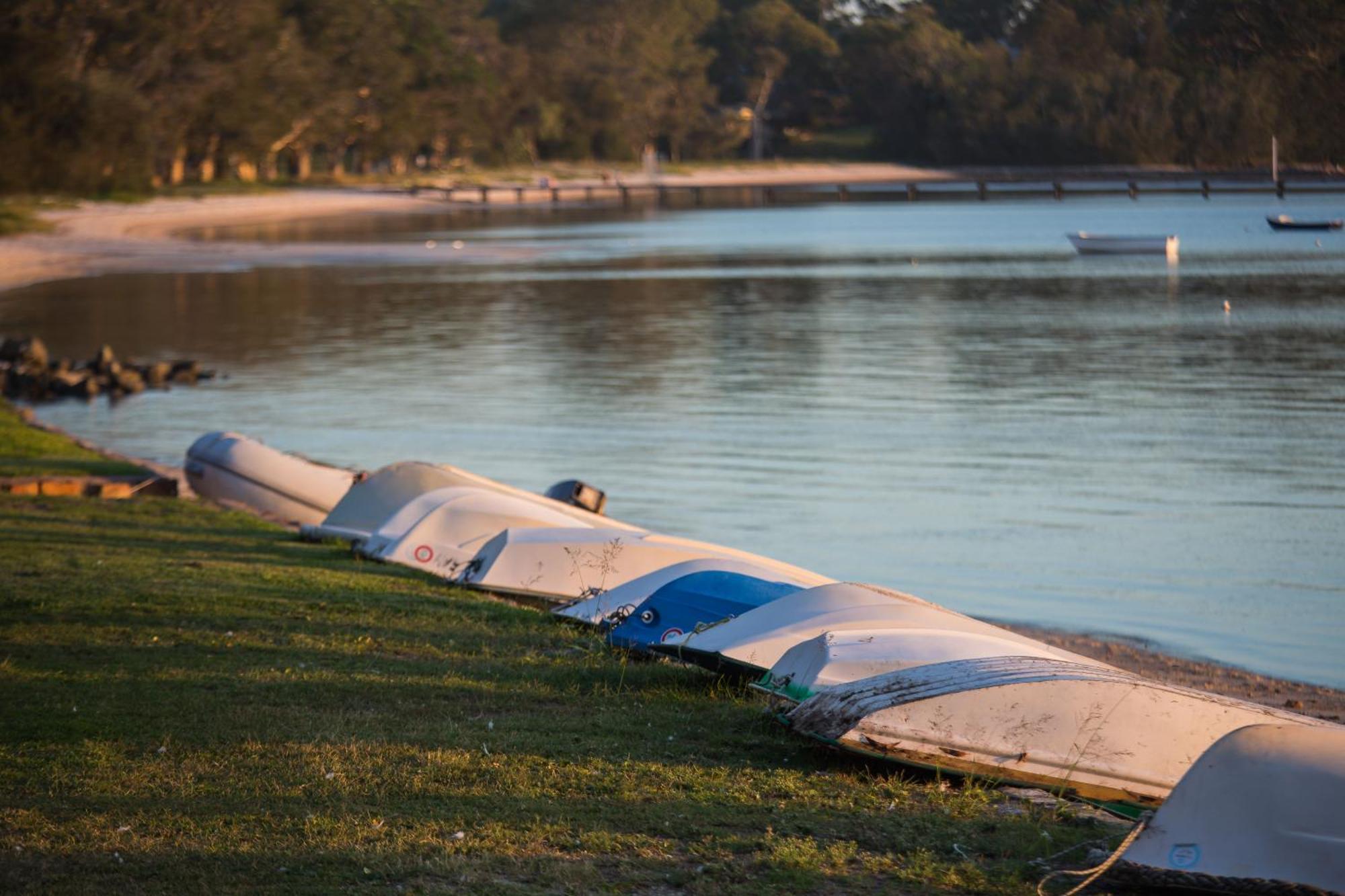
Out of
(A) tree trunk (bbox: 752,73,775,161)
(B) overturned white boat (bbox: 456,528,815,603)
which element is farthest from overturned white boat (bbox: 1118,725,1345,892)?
(A) tree trunk (bbox: 752,73,775,161)

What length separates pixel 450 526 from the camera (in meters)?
12.1

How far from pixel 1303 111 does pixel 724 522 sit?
4553 cm

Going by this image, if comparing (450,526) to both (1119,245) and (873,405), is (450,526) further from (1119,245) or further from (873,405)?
(1119,245)

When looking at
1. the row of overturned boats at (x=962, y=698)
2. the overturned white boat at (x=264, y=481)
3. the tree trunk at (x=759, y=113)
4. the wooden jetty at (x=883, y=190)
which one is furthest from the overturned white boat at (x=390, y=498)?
the tree trunk at (x=759, y=113)

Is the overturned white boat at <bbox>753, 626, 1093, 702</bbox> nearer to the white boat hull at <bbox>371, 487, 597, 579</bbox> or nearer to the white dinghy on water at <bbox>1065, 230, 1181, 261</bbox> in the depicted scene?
the white boat hull at <bbox>371, 487, 597, 579</bbox>

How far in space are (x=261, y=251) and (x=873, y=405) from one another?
137 ft

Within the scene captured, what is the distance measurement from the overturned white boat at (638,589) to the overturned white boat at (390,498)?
3.21 meters

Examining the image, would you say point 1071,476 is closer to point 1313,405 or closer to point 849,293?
point 1313,405

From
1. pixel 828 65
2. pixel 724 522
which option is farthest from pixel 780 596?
pixel 828 65

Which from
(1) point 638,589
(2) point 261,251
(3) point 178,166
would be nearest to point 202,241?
(2) point 261,251

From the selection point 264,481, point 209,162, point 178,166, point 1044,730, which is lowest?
point 264,481

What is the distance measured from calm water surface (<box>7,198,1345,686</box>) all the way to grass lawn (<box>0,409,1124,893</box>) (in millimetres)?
5966

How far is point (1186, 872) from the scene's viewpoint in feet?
15.5

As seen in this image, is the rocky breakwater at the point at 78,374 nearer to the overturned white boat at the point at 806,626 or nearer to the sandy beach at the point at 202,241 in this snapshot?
the sandy beach at the point at 202,241
